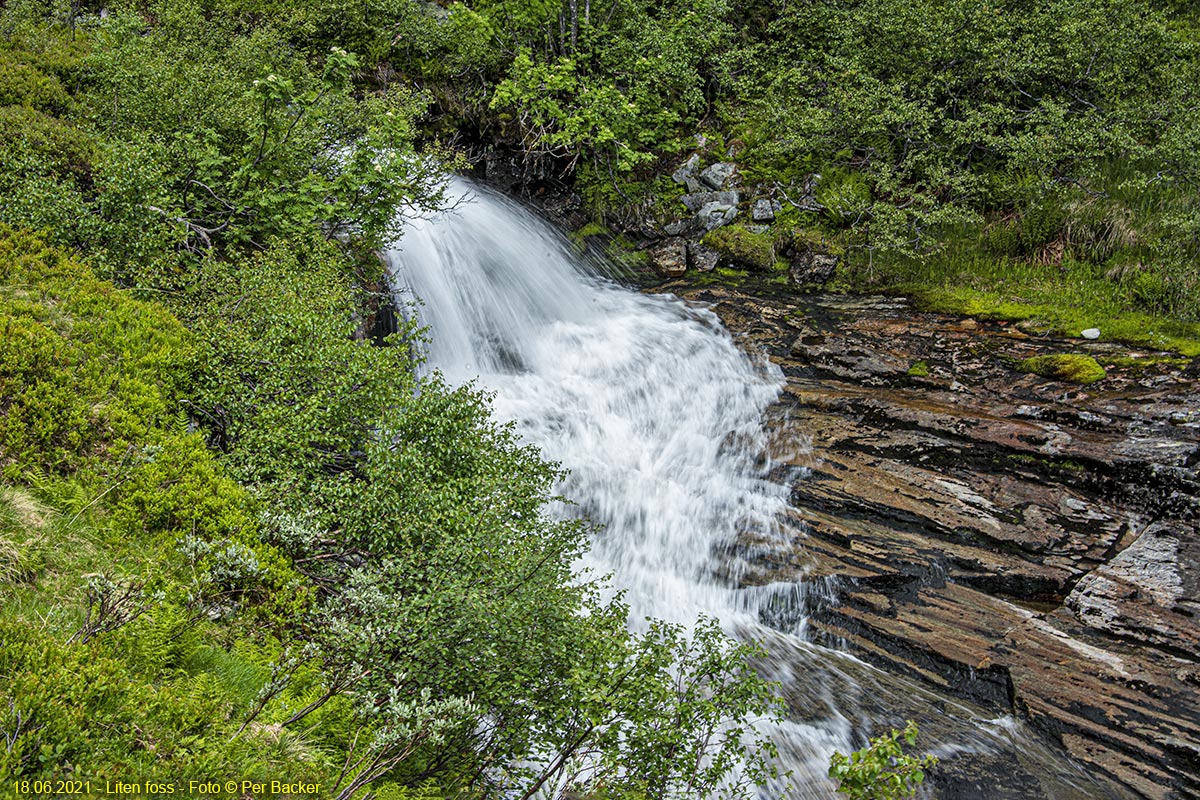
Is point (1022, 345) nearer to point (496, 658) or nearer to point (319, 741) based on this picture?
point (496, 658)

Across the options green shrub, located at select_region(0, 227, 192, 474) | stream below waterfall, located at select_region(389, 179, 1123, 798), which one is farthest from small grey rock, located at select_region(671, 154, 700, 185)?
green shrub, located at select_region(0, 227, 192, 474)

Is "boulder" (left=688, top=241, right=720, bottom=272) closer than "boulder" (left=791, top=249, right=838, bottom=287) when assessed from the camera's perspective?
No

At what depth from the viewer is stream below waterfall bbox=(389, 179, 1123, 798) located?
7.84m

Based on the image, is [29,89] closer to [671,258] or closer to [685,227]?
[671,258]

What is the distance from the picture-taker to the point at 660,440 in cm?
1255

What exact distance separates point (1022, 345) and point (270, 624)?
43.0ft

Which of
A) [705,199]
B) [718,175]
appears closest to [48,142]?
[705,199]

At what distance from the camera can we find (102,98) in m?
11.6

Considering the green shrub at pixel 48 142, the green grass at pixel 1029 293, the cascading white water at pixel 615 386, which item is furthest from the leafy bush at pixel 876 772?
the green shrub at pixel 48 142

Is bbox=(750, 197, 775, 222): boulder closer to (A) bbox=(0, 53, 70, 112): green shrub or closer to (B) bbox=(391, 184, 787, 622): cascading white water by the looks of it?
(B) bbox=(391, 184, 787, 622): cascading white water

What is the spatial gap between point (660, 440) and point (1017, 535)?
5.76m

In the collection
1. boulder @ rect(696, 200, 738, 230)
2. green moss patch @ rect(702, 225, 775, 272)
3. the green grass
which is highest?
boulder @ rect(696, 200, 738, 230)

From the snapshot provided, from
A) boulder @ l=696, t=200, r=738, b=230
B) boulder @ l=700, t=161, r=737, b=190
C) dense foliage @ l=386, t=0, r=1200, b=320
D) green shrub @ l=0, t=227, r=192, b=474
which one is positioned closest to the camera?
green shrub @ l=0, t=227, r=192, b=474

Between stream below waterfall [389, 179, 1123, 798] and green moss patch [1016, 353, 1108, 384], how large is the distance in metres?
4.40
